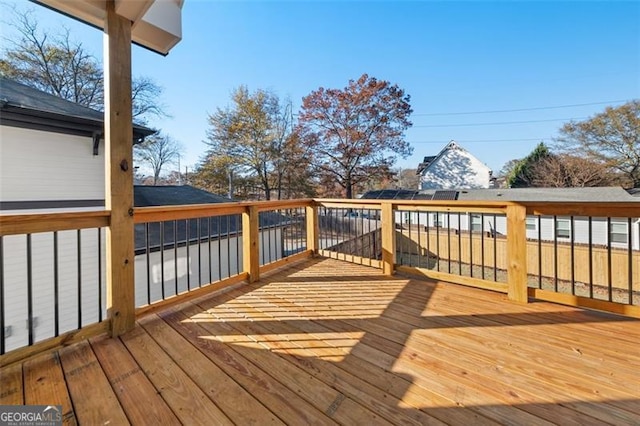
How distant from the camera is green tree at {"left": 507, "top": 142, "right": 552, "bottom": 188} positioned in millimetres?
18859

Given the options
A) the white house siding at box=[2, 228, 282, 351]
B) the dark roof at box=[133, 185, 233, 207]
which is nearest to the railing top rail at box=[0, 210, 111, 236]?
the white house siding at box=[2, 228, 282, 351]

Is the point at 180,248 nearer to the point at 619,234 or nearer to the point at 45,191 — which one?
the point at 45,191

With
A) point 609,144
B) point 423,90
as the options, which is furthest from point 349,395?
point 609,144

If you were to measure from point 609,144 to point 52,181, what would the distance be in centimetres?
2432

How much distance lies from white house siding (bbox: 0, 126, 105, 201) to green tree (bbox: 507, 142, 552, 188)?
24166mm

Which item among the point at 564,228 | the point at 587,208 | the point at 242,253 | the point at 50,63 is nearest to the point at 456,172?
the point at 564,228

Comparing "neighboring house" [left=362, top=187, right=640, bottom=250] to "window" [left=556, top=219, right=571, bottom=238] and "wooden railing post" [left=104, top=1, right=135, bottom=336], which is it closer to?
"window" [left=556, top=219, right=571, bottom=238]

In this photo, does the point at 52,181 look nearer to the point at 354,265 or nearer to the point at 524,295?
the point at 354,265

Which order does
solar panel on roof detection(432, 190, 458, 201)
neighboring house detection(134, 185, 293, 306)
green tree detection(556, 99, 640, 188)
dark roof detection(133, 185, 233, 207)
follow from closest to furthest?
neighboring house detection(134, 185, 293, 306) → dark roof detection(133, 185, 233, 207) → green tree detection(556, 99, 640, 188) → solar panel on roof detection(432, 190, 458, 201)

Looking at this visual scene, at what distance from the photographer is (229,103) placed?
1543 cm

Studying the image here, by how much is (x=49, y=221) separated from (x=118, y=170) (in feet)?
1.68

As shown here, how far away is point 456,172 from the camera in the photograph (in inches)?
772

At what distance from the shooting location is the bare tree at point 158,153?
12.8 metres
